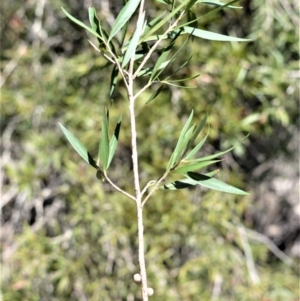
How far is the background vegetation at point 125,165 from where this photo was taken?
185cm

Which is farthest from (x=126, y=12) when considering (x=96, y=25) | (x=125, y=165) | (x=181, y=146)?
(x=125, y=165)

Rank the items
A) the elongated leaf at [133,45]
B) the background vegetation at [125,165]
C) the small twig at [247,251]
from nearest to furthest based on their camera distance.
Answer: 1. the elongated leaf at [133,45]
2. the background vegetation at [125,165]
3. the small twig at [247,251]

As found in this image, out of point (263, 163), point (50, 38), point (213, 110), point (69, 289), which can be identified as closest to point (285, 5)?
point (213, 110)

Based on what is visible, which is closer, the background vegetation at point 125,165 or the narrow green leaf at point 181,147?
the narrow green leaf at point 181,147

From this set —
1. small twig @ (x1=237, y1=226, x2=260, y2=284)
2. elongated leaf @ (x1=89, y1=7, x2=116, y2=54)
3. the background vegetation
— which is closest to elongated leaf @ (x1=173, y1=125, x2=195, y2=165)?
elongated leaf @ (x1=89, y1=7, x2=116, y2=54)

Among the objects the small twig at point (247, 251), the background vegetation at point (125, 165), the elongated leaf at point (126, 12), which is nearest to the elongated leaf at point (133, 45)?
the elongated leaf at point (126, 12)

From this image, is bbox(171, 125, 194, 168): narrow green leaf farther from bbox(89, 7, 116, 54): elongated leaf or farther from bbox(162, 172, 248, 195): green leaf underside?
bbox(89, 7, 116, 54): elongated leaf

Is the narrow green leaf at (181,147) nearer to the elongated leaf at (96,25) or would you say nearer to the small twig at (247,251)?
the elongated leaf at (96,25)

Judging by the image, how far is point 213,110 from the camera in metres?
1.91

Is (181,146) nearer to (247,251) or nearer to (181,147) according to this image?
(181,147)

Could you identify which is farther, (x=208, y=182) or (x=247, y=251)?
(x=247, y=251)

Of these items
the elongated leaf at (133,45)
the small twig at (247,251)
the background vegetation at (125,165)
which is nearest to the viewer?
the elongated leaf at (133,45)

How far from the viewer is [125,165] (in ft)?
6.68

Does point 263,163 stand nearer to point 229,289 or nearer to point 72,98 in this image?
point 229,289
